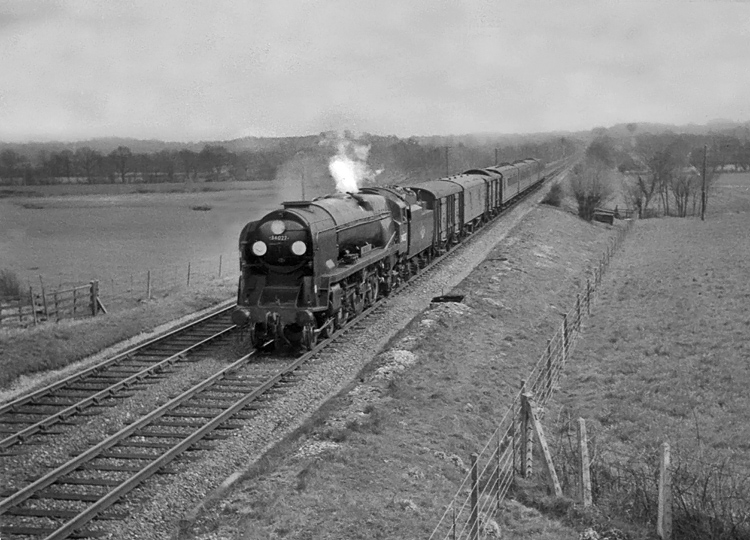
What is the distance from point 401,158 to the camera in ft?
255

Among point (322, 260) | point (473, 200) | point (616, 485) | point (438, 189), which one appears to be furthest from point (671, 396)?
point (473, 200)

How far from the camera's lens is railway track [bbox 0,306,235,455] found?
1214cm

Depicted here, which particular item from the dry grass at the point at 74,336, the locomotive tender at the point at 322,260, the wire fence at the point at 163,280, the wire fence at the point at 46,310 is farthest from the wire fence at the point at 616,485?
the wire fence at the point at 163,280

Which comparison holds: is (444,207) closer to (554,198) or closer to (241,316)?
(241,316)

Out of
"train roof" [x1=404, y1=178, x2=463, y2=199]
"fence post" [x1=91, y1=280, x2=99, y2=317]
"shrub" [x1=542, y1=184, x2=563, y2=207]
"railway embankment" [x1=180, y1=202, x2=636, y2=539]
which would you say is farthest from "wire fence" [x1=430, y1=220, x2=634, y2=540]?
"shrub" [x1=542, y1=184, x2=563, y2=207]

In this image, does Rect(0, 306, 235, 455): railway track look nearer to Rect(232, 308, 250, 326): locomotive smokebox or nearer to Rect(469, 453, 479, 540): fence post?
Rect(232, 308, 250, 326): locomotive smokebox

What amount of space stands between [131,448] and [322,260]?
22.5 ft

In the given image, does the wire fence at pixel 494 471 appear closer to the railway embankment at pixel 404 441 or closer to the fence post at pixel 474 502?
the fence post at pixel 474 502

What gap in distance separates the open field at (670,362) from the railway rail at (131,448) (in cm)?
661

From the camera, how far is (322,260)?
16609mm

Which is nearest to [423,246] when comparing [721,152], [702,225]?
[702,225]

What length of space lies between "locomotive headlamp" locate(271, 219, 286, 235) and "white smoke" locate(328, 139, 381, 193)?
10192 mm

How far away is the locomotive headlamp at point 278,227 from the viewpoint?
1627 centimetres

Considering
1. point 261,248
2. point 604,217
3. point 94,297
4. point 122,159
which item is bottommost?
point 94,297
